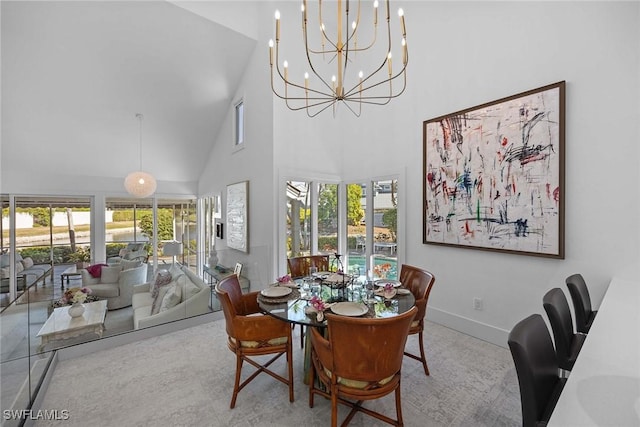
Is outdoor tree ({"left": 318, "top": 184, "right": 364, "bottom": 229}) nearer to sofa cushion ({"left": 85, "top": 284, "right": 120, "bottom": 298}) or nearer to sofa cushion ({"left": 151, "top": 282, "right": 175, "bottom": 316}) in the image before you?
sofa cushion ({"left": 151, "top": 282, "right": 175, "bottom": 316})

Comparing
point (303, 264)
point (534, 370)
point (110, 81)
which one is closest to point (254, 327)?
point (303, 264)

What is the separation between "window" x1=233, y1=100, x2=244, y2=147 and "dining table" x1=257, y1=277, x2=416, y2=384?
3.32 meters

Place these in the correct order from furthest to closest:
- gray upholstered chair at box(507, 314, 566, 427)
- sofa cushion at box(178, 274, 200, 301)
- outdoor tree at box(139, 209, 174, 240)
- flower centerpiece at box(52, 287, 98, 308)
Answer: outdoor tree at box(139, 209, 174, 240) → sofa cushion at box(178, 274, 200, 301) → flower centerpiece at box(52, 287, 98, 308) → gray upholstered chair at box(507, 314, 566, 427)

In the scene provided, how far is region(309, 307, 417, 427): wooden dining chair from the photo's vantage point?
1.63m

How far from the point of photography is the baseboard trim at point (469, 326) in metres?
3.08

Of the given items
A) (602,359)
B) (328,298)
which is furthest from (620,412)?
(328,298)

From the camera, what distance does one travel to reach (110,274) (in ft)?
13.8

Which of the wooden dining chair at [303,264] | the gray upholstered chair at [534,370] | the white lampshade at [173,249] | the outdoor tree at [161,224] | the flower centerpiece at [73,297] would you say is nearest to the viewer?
the gray upholstered chair at [534,370]

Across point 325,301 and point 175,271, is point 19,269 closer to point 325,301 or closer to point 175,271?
point 175,271

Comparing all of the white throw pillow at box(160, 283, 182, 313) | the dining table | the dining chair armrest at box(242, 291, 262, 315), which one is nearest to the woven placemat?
the dining table

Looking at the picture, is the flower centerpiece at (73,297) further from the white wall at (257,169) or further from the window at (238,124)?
the window at (238,124)

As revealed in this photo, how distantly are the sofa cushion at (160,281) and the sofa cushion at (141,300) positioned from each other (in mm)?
85

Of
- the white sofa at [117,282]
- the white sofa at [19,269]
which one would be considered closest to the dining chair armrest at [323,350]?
the white sofa at [117,282]

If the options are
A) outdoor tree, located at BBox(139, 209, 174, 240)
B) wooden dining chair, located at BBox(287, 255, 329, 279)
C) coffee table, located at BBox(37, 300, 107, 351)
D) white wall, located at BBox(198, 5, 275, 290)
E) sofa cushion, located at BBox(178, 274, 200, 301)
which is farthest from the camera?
outdoor tree, located at BBox(139, 209, 174, 240)
